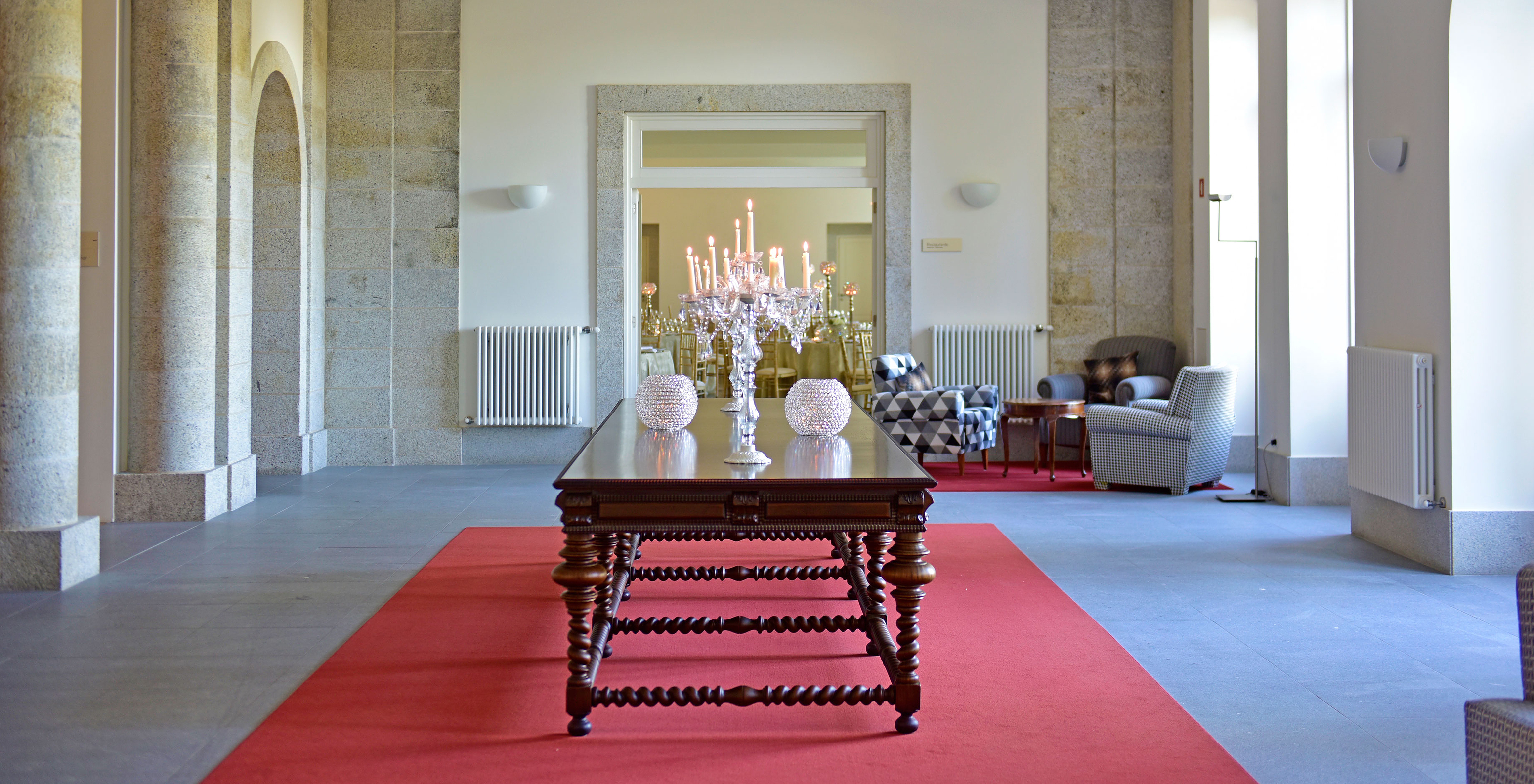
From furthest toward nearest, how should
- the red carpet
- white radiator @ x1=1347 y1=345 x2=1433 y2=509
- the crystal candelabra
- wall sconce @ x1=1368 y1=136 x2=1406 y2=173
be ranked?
wall sconce @ x1=1368 y1=136 x2=1406 y2=173, white radiator @ x1=1347 y1=345 x2=1433 y2=509, the crystal candelabra, the red carpet

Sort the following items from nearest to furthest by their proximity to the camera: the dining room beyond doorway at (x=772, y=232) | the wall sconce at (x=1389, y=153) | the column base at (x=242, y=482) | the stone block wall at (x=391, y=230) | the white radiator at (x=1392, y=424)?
the white radiator at (x=1392, y=424), the wall sconce at (x=1389, y=153), the column base at (x=242, y=482), the stone block wall at (x=391, y=230), the dining room beyond doorway at (x=772, y=232)

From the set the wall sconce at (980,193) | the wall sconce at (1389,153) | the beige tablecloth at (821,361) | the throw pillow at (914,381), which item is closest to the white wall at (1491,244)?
the wall sconce at (1389,153)

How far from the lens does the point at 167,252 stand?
6.04m

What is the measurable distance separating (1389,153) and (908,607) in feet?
11.9

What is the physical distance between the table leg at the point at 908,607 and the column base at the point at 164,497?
14.7 ft

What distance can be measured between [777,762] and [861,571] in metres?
1.56

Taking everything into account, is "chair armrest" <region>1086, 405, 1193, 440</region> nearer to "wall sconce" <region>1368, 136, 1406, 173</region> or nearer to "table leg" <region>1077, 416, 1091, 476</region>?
"table leg" <region>1077, 416, 1091, 476</region>

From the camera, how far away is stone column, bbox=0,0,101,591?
4531 mm

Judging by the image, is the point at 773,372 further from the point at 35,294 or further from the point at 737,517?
the point at 737,517

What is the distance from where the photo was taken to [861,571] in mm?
4277

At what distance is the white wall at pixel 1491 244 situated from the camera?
4750 mm

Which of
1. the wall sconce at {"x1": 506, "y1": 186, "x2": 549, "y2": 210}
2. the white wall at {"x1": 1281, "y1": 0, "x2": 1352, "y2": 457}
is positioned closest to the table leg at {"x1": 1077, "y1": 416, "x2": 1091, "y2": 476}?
the white wall at {"x1": 1281, "y1": 0, "x2": 1352, "y2": 457}

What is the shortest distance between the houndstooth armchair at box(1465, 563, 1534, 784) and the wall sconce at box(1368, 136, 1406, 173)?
3.59 m

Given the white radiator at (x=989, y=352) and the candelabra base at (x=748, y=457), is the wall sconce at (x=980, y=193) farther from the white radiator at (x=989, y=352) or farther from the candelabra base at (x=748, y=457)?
the candelabra base at (x=748, y=457)
